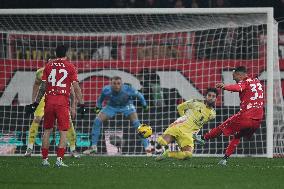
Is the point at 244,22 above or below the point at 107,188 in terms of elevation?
above

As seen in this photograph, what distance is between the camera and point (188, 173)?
1093cm

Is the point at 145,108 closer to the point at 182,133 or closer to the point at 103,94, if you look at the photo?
the point at 103,94

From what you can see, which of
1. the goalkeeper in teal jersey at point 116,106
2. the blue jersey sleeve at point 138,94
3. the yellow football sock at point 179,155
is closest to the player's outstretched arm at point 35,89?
the yellow football sock at point 179,155

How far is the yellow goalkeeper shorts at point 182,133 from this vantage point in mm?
14023

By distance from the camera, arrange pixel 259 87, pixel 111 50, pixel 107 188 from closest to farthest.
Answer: pixel 107 188
pixel 259 87
pixel 111 50

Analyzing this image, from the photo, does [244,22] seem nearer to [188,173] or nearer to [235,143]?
[235,143]

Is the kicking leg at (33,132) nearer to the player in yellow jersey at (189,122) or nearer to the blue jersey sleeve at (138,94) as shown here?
the blue jersey sleeve at (138,94)

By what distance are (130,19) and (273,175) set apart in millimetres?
6109

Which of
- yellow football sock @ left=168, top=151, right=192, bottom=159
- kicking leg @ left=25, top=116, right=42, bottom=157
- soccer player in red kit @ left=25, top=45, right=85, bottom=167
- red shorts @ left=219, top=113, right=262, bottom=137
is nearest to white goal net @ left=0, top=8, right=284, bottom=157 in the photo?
kicking leg @ left=25, top=116, right=42, bottom=157

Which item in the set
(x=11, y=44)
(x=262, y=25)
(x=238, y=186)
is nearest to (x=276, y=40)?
(x=262, y=25)

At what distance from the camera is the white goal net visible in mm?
16203

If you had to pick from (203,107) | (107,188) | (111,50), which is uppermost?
(111,50)

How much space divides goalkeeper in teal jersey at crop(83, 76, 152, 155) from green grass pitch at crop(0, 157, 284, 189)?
8.75ft

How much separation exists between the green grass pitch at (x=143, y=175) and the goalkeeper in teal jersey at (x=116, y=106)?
2668mm
